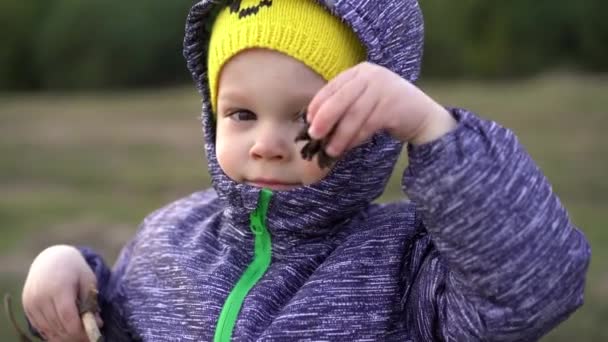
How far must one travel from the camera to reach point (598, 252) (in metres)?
4.87

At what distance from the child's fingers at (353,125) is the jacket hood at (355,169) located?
0.29 m

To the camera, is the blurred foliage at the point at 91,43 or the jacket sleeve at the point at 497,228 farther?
the blurred foliage at the point at 91,43

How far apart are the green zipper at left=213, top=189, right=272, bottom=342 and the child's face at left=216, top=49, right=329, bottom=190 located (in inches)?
2.1

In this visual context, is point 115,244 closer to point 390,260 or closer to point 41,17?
point 390,260

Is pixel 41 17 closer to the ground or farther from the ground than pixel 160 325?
closer to the ground

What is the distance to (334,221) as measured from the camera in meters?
1.56

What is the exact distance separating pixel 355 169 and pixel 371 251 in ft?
0.45

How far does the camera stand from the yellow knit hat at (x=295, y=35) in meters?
1.45

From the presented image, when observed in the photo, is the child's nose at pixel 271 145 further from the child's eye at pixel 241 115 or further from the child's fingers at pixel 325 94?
the child's fingers at pixel 325 94

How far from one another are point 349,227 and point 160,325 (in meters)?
0.38

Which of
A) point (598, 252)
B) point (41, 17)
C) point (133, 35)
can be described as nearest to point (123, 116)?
point (133, 35)

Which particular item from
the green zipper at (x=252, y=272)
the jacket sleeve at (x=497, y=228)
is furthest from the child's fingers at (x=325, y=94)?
the green zipper at (x=252, y=272)

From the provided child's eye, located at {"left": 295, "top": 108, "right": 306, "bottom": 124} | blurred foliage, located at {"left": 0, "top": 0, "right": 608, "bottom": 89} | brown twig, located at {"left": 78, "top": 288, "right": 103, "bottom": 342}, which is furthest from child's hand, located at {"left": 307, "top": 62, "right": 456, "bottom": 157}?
blurred foliage, located at {"left": 0, "top": 0, "right": 608, "bottom": 89}

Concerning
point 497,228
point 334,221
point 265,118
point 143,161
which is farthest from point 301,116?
point 143,161
